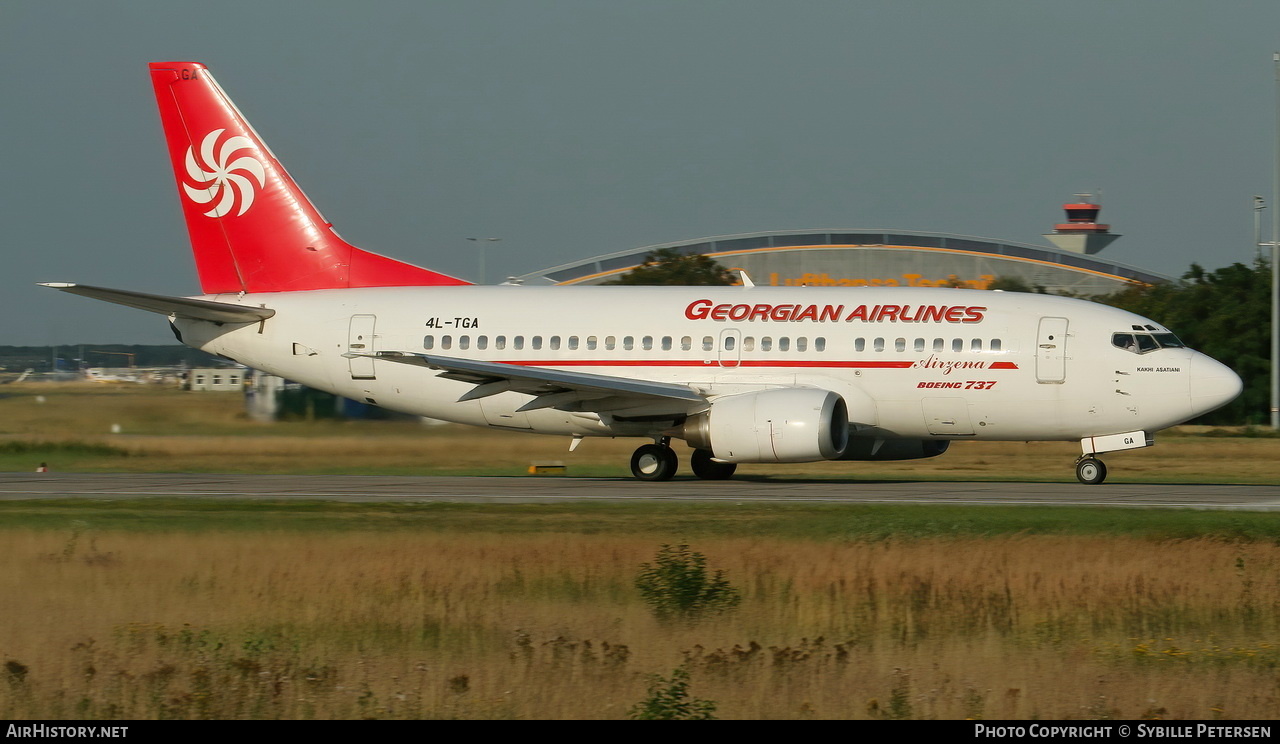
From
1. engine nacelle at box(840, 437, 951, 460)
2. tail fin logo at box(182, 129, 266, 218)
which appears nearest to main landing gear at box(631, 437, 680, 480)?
engine nacelle at box(840, 437, 951, 460)

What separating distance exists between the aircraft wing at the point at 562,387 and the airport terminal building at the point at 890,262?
2356 inches

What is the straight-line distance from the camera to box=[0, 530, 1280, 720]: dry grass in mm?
9414

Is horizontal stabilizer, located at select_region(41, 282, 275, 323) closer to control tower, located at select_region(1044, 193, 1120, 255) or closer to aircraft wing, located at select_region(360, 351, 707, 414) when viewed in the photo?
aircraft wing, located at select_region(360, 351, 707, 414)

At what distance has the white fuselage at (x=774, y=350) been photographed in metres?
24.7

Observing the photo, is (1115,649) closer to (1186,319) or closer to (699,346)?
(699,346)

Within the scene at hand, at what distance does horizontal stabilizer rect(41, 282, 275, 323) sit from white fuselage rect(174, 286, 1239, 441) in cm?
30

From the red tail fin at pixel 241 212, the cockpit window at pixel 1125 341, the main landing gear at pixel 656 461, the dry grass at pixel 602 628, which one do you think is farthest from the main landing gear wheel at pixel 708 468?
the dry grass at pixel 602 628

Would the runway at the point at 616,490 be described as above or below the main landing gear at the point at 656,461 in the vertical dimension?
below

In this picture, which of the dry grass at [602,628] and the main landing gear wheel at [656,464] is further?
the main landing gear wheel at [656,464]

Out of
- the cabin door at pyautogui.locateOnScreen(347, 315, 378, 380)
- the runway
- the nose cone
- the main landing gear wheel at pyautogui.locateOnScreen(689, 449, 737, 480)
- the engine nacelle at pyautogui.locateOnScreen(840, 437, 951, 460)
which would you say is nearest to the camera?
the runway

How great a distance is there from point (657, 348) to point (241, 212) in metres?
9.46

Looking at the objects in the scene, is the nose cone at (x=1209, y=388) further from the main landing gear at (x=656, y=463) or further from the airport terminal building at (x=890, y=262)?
the airport terminal building at (x=890, y=262)

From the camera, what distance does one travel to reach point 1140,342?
24734 millimetres
